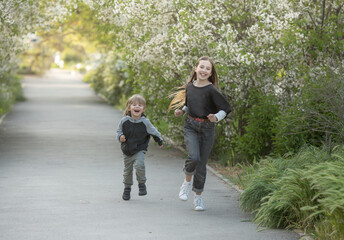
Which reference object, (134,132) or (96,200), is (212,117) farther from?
(96,200)

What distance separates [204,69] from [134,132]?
1.28 meters

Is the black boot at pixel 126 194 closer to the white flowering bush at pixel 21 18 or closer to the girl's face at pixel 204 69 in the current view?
the girl's face at pixel 204 69

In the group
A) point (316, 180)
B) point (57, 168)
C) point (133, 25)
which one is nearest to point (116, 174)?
point (57, 168)

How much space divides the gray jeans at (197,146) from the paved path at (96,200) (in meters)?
0.42

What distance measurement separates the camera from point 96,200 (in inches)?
353

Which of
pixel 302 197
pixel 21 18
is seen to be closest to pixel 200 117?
pixel 302 197

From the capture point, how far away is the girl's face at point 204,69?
8.27 m

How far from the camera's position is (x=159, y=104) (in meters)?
13.3

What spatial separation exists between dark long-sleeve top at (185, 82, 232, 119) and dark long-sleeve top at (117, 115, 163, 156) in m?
0.75

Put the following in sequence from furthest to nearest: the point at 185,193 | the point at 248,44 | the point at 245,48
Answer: the point at 248,44, the point at 245,48, the point at 185,193

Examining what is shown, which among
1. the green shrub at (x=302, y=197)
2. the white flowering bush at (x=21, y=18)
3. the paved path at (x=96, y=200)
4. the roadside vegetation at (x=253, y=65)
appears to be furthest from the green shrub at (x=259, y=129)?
the white flowering bush at (x=21, y=18)

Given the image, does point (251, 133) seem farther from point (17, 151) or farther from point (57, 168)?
point (17, 151)

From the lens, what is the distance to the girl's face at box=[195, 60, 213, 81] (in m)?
8.27

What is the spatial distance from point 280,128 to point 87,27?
17.3 m
